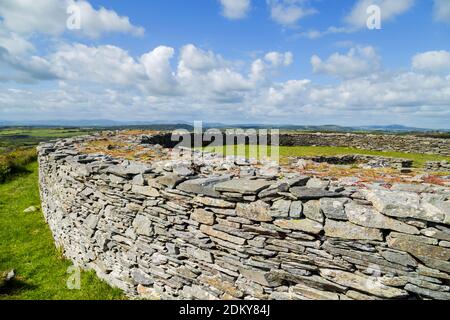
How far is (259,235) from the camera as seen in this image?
5238 millimetres

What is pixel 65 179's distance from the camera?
9773mm

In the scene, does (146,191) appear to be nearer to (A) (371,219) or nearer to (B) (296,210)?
(B) (296,210)

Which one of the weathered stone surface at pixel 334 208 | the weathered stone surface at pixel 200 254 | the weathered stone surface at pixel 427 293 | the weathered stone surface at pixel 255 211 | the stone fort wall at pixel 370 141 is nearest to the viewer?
the weathered stone surface at pixel 427 293

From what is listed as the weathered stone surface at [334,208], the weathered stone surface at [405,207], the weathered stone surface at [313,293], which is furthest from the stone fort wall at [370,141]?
the weathered stone surface at [405,207]

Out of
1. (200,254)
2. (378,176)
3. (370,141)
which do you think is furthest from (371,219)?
(370,141)

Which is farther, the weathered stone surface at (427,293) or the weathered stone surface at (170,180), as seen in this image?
the weathered stone surface at (170,180)

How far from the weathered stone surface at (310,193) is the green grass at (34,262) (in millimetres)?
5243

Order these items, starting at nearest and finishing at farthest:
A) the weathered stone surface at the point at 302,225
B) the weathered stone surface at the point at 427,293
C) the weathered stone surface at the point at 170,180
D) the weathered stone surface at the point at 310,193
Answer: the weathered stone surface at the point at 427,293
the weathered stone surface at the point at 302,225
the weathered stone surface at the point at 310,193
the weathered stone surface at the point at 170,180

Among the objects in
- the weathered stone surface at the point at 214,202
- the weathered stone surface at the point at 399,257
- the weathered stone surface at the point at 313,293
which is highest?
the weathered stone surface at the point at 214,202

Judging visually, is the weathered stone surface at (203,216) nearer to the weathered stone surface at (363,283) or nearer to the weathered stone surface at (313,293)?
the weathered stone surface at (313,293)

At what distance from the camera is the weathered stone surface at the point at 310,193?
4.76 m

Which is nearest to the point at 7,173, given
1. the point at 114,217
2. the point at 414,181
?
the point at 114,217

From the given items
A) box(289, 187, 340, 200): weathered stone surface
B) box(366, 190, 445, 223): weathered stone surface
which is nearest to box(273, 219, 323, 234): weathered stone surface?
box(289, 187, 340, 200): weathered stone surface

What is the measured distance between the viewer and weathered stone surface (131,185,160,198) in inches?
260
